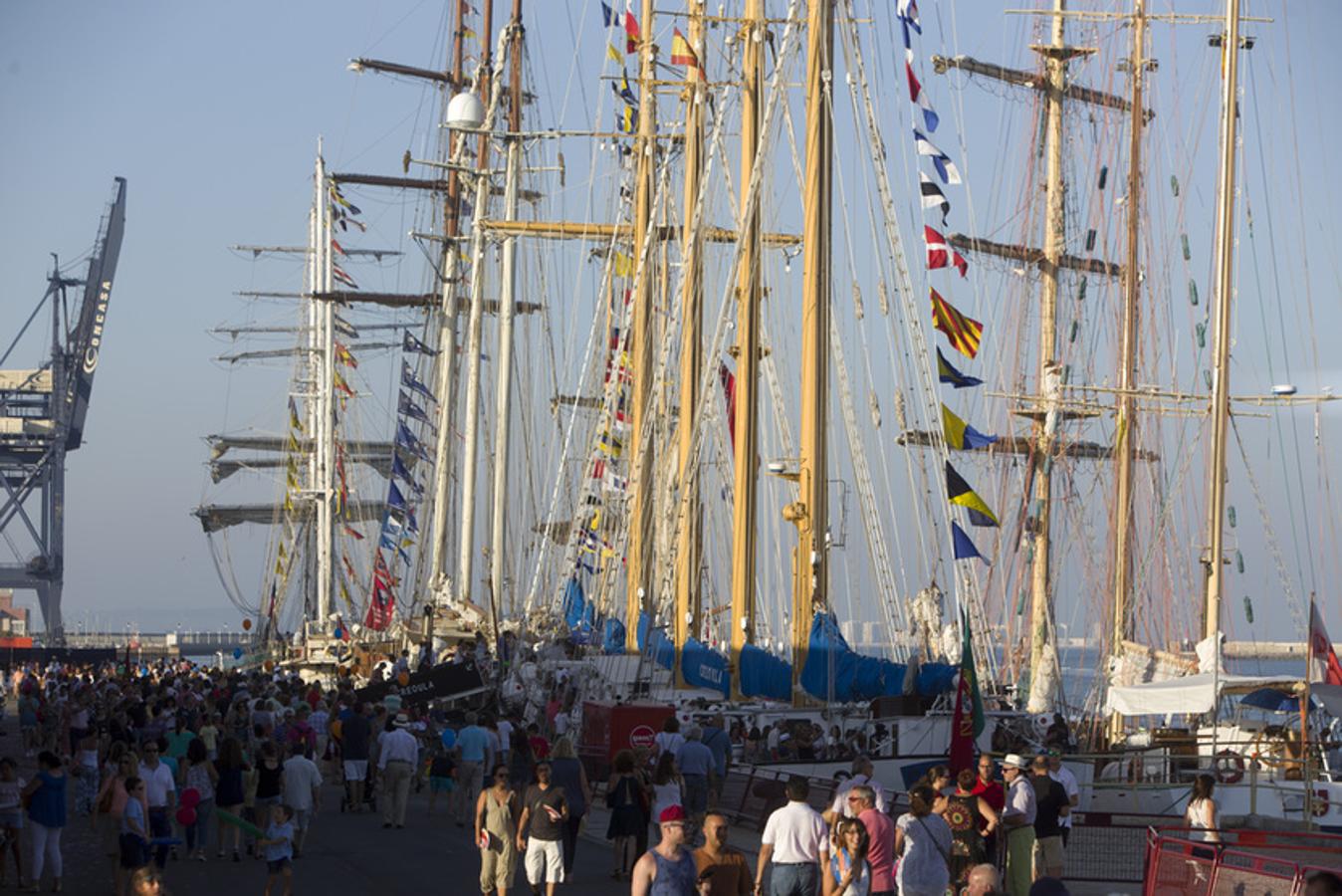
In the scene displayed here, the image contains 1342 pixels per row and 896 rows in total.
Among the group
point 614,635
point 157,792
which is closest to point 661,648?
point 614,635

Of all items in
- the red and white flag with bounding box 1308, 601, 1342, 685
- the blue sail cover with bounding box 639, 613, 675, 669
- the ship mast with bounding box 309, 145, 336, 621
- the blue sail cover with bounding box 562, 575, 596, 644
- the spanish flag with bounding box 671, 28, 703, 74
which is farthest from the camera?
the ship mast with bounding box 309, 145, 336, 621

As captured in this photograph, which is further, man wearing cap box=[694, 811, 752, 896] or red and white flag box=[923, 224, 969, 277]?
red and white flag box=[923, 224, 969, 277]

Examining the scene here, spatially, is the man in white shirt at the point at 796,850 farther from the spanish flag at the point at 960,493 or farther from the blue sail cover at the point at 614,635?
the blue sail cover at the point at 614,635

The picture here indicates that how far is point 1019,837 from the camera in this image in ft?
49.0

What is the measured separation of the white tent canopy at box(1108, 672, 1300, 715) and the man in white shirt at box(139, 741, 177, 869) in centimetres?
1247

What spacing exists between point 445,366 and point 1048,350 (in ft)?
61.7

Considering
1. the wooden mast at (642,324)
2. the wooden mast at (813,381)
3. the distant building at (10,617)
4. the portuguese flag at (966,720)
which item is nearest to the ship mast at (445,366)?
the wooden mast at (642,324)

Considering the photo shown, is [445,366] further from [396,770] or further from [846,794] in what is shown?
[846,794]

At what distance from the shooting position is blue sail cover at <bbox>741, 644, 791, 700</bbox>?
1046 inches

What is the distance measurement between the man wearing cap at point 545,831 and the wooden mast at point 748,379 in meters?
12.3

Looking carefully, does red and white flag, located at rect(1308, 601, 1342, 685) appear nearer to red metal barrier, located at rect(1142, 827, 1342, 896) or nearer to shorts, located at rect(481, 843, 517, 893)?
red metal barrier, located at rect(1142, 827, 1342, 896)

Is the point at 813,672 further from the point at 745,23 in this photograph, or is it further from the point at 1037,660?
the point at 1037,660

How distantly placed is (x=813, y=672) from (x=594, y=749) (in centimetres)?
314

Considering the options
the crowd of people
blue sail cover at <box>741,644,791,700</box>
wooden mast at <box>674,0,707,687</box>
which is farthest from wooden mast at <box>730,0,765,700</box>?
the crowd of people
